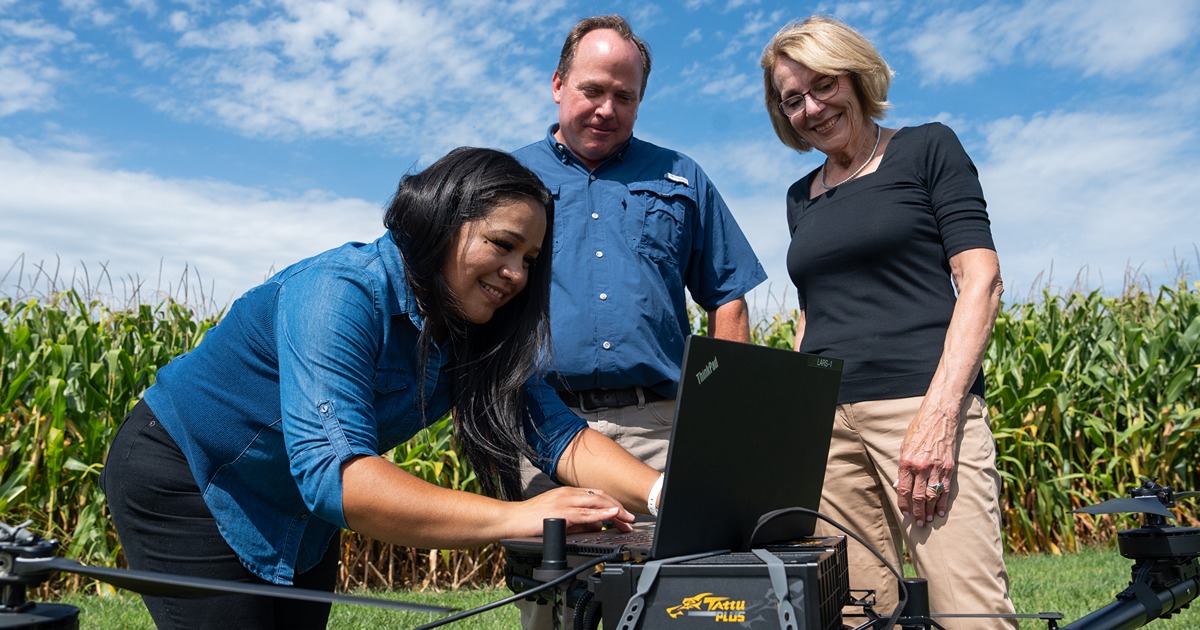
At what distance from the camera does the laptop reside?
1.30 metres

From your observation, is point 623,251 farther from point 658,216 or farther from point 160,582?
point 160,582

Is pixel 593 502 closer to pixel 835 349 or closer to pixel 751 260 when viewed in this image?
pixel 835 349

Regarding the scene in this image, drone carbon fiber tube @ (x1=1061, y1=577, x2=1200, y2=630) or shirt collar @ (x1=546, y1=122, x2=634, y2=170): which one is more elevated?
shirt collar @ (x1=546, y1=122, x2=634, y2=170)

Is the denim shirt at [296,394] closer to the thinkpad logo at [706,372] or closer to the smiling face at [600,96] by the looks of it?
the thinkpad logo at [706,372]

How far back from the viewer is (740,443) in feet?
4.63

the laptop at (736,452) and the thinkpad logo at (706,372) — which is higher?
the thinkpad logo at (706,372)

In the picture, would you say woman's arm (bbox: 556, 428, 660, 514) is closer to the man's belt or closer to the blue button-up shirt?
the blue button-up shirt

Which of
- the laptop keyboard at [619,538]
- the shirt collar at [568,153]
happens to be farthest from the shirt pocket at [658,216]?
the laptop keyboard at [619,538]

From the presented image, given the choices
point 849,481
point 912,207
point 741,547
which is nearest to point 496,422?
point 741,547

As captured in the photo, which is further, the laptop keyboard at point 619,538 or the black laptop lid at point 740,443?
the laptop keyboard at point 619,538

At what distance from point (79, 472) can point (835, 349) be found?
15.2 ft

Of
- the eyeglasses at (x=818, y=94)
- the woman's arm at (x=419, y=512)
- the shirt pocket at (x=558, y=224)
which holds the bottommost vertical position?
the woman's arm at (x=419, y=512)

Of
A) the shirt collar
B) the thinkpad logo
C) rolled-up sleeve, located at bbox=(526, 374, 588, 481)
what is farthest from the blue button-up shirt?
the thinkpad logo

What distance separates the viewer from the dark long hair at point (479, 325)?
1.94 metres
